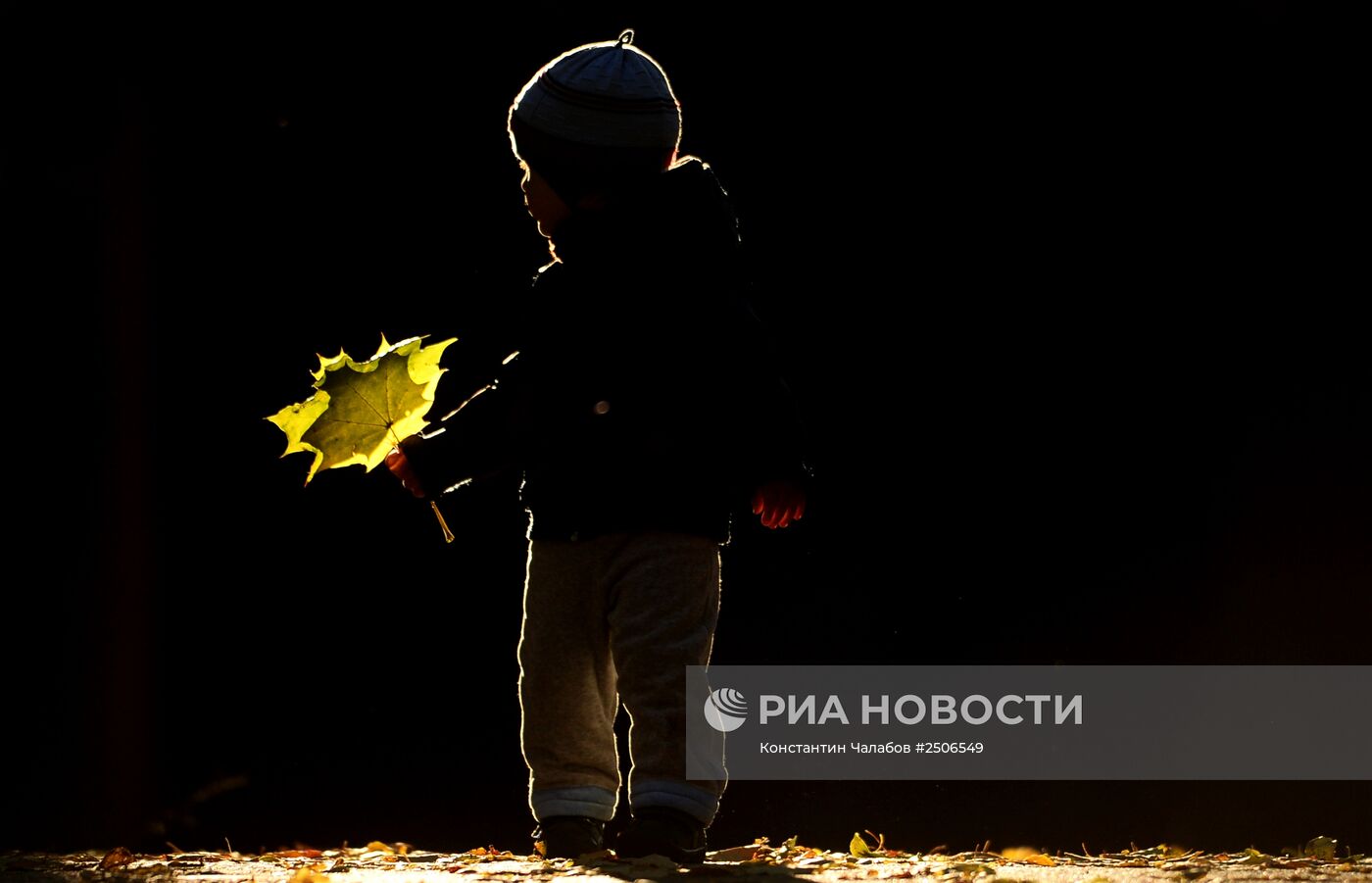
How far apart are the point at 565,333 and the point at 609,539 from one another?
44cm

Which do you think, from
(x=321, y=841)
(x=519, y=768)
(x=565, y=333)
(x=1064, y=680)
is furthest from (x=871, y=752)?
(x=565, y=333)

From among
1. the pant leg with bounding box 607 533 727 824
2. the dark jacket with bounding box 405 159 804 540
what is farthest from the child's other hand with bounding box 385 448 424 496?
the pant leg with bounding box 607 533 727 824

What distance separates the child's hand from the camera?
11.7ft

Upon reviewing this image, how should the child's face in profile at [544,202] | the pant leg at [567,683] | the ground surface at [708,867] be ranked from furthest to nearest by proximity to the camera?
the child's face in profile at [544,202], the pant leg at [567,683], the ground surface at [708,867]

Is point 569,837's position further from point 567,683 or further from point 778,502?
point 778,502

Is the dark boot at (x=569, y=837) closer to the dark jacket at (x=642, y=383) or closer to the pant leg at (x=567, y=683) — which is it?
the pant leg at (x=567, y=683)

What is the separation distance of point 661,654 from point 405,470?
0.73 meters

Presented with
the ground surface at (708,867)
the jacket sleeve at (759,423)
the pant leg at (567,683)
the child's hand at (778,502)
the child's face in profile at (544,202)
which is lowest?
the ground surface at (708,867)

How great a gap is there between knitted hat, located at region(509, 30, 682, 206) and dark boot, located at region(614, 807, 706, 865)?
4.22ft

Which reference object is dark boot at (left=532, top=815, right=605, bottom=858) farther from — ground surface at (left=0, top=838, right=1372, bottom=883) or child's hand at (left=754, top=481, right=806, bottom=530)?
child's hand at (left=754, top=481, right=806, bottom=530)

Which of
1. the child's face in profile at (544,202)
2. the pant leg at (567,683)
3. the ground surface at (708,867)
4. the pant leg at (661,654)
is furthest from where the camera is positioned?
the child's face in profile at (544,202)

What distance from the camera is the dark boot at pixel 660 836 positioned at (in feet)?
11.2

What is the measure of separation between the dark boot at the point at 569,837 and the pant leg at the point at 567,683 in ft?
0.06

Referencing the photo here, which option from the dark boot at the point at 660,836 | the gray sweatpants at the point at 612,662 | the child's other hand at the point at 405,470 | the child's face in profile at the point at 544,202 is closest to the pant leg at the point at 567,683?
the gray sweatpants at the point at 612,662
